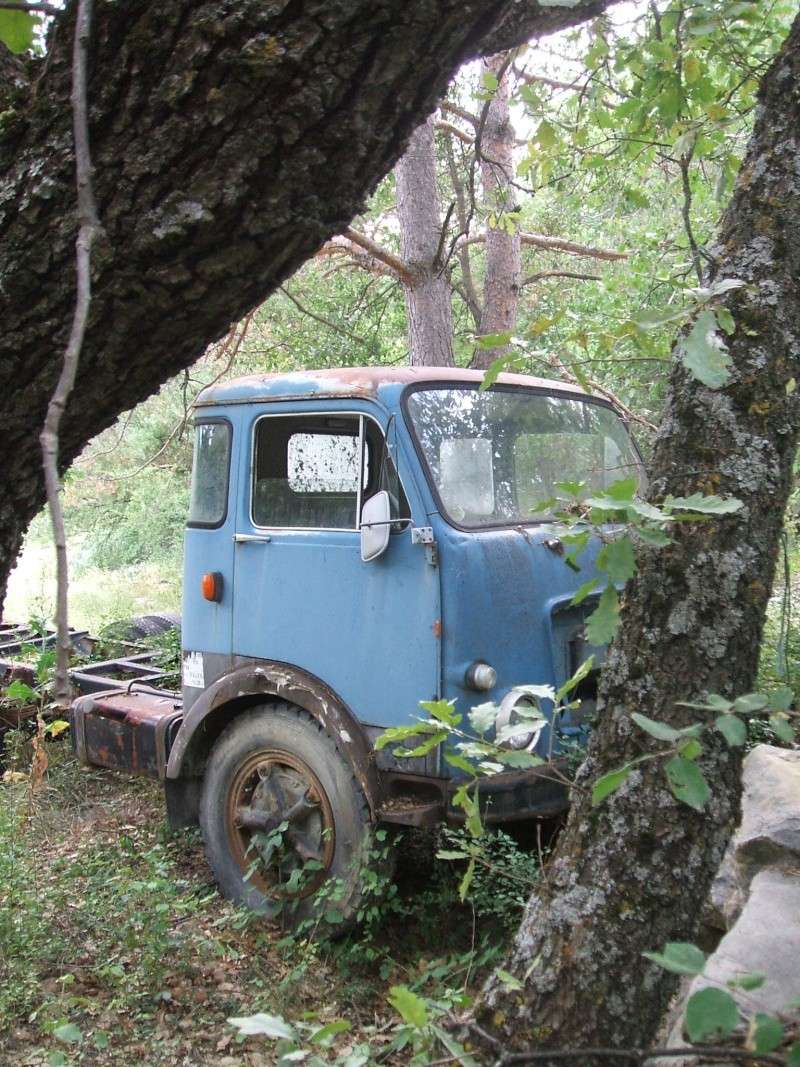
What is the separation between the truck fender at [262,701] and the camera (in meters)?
3.97

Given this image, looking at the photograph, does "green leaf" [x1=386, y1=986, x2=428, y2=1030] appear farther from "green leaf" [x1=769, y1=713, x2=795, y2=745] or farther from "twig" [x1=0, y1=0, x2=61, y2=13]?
"twig" [x1=0, y1=0, x2=61, y2=13]

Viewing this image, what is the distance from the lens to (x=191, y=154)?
142 centimetres

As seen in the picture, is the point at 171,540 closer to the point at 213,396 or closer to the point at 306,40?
the point at 213,396

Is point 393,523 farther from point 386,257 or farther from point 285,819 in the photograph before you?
point 386,257

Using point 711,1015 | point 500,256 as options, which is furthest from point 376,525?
point 500,256

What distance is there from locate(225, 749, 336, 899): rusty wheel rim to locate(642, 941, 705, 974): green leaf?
2917 millimetres

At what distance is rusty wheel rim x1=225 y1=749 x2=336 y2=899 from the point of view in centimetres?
417

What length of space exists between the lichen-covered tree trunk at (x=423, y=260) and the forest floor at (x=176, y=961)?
16.3 ft

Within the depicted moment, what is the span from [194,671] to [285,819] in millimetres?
922

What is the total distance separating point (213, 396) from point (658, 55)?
2.49 m

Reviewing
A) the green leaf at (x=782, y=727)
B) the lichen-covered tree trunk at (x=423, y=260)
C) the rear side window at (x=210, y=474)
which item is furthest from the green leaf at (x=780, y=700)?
the lichen-covered tree trunk at (x=423, y=260)

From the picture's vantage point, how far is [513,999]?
1.89 meters

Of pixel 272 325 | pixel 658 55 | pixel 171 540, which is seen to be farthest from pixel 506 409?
pixel 171 540

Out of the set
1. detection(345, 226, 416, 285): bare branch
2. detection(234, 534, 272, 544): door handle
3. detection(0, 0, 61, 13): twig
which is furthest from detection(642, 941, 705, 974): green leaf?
detection(345, 226, 416, 285): bare branch
